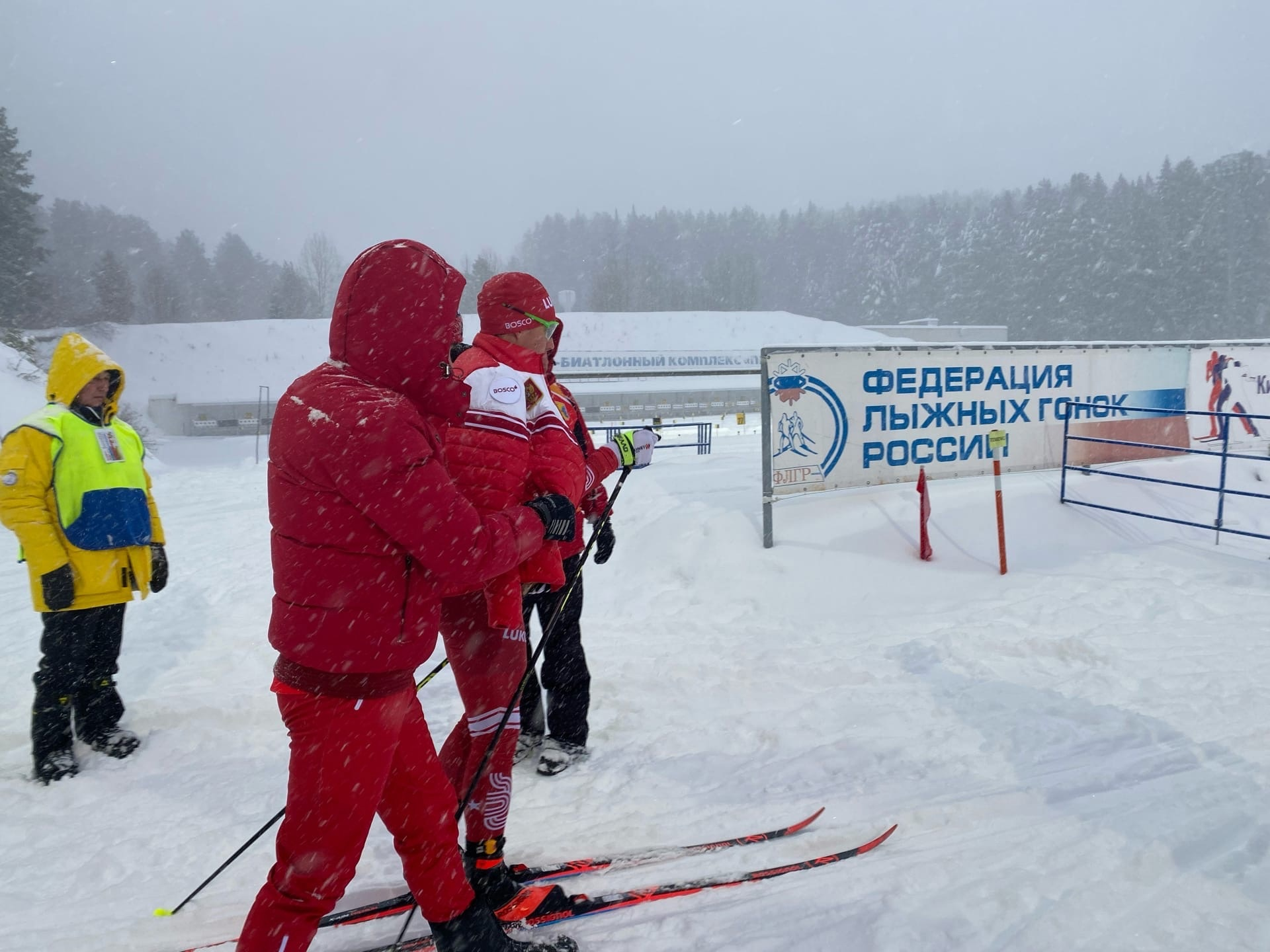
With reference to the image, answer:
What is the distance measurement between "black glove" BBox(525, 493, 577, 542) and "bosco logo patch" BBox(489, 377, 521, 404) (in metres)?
0.39

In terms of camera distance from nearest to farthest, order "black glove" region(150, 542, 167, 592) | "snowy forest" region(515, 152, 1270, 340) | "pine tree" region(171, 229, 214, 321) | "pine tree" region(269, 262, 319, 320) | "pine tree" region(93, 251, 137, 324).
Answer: "black glove" region(150, 542, 167, 592), "pine tree" region(93, 251, 137, 324), "snowy forest" region(515, 152, 1270, 340), "pine tree" region(269, 262, 319, 320), "pine tree" region(171, 229, 214, 321)

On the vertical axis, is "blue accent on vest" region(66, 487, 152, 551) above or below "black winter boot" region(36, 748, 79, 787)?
above

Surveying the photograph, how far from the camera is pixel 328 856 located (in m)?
1.70

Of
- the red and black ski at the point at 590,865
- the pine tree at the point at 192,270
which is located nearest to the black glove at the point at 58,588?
the red and black ski at the point at 590,865

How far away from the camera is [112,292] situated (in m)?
52.4

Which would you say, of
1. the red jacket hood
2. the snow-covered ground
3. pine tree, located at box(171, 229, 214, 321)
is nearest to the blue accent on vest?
the snow-covered ground

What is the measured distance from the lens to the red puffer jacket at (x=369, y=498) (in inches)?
64.6

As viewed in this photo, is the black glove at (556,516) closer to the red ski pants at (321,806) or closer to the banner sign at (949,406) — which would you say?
the red ski pants at (321,806)

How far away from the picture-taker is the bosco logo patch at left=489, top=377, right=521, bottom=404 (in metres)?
2.41

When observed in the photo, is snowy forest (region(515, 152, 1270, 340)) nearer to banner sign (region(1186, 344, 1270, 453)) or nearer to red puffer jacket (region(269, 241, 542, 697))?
banner sign (region(1186, 344, 1270, 453))

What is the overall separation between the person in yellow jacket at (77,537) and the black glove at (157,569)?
0.26 ft

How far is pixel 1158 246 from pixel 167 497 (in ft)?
234

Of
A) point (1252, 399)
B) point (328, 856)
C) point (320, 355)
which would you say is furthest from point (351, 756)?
point (320, 355)

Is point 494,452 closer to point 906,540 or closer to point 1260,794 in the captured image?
point 1260,794
